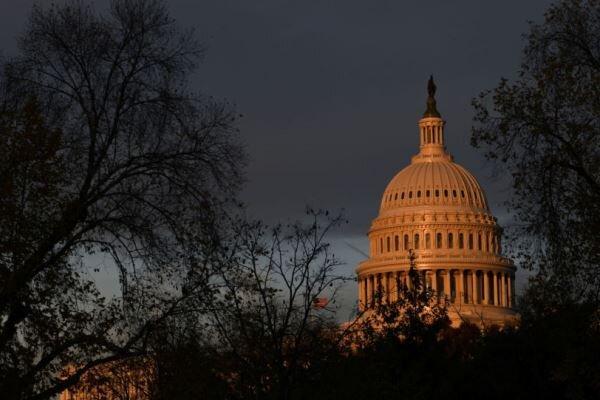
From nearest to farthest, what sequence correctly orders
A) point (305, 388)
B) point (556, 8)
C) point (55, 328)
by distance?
point (55, 328) → point (556, 8) → point (305, 388)

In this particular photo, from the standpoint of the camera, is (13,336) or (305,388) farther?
(305,388)

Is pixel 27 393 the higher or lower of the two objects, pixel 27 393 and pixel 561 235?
the lower

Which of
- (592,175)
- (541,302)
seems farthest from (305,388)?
(592,175)

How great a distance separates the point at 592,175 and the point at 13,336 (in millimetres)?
14485

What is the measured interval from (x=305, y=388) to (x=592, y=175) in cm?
2978

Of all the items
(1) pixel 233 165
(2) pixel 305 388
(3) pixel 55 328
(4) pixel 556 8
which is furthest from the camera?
(2) pixel 305 388

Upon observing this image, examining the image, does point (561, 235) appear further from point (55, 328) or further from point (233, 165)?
point (55, 328)

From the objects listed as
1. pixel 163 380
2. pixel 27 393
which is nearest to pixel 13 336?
pixel 27 393

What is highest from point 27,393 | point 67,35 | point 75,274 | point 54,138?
point 67,35

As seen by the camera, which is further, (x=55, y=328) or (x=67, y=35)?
(x=67, y=35)

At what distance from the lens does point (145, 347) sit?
3881 cm

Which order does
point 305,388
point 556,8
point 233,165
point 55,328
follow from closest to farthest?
point 55,328
point 233,165
point 556,8
point 305,388

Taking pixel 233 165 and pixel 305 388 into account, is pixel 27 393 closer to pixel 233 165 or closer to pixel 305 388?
pixel 233 165

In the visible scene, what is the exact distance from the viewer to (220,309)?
38.7m
